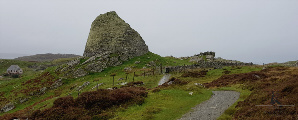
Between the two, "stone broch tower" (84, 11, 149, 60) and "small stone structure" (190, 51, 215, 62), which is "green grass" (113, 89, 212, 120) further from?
"small stone structure" (190, 51, 215, 62)

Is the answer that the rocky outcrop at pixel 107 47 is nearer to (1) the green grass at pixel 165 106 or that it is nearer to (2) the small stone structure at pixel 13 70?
(1) the green grass at pixel 165 106

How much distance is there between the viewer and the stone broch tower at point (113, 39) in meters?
76.4

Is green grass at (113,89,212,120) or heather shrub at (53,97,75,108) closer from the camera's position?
green grass at (113,89,212,120)

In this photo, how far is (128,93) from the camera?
2569 centimetres

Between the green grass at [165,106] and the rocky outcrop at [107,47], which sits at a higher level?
the rocky outcrop at [107,47]

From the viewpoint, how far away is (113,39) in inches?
3076

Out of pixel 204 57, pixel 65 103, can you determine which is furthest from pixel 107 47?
pixel 65 103

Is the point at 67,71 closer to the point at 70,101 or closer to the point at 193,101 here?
the point at 70,101

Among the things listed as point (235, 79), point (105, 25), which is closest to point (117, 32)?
point (105, 25)

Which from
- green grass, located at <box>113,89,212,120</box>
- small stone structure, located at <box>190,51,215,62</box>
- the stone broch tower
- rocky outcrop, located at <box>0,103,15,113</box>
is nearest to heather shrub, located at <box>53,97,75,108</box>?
green grass, located at <box>113,89,212,120</box>

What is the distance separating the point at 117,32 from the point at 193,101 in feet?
202

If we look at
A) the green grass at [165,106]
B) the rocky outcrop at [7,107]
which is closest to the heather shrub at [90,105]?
the green grass at [165,106]

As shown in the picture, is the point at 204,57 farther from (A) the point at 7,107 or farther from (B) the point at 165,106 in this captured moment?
(A) the point at 7,107

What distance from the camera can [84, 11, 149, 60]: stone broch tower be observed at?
251ft
